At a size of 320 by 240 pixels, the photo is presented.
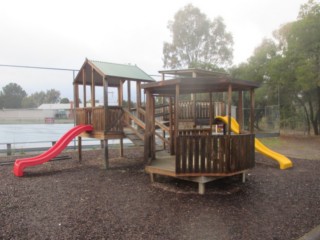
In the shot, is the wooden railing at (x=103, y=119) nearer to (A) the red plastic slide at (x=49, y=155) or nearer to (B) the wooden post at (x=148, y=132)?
(A) the red plastic slide at (x=49, y=155)

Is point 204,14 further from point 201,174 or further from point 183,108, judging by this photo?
point 201,174

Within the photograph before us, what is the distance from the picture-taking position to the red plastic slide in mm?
6868

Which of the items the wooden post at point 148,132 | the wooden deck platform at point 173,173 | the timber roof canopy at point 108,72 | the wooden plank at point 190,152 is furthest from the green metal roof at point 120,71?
the wooden plank at point 190,152

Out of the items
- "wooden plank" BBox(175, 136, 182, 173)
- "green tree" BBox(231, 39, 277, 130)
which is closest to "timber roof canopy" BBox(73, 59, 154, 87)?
"wooden plank" BBox(175, 136, 182, 173)

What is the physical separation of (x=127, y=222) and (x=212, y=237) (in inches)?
46.5

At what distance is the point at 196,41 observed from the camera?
30719mm

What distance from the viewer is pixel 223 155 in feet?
16.8

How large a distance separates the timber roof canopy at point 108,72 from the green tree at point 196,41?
22.0 m

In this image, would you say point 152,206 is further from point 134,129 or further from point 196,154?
point 134,129

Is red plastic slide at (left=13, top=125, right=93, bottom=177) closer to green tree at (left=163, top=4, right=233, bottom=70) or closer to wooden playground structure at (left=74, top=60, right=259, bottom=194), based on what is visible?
wooden playground structure at (left=74, top=60, right=259, bottom=194)

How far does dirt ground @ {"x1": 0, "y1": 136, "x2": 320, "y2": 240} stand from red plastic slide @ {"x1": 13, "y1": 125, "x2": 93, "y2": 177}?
26 cm

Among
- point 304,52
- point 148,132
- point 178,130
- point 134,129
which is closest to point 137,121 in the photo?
point 134,129

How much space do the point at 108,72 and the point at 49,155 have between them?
2793 millimetres

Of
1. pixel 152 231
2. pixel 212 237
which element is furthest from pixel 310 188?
pixel 152 231
